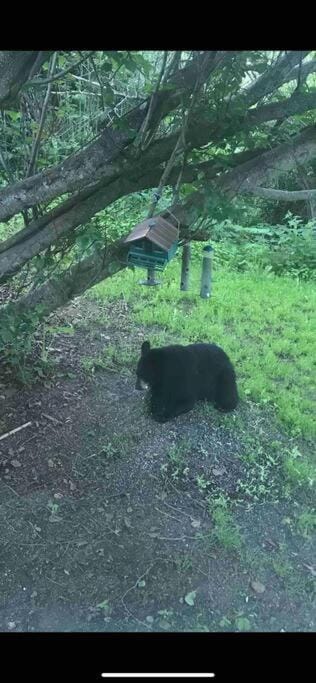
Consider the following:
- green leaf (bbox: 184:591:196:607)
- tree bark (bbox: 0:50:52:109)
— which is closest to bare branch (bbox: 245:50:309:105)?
tree bark (bbox: 0:50:52:109)

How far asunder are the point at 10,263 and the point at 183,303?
2708 millimetres

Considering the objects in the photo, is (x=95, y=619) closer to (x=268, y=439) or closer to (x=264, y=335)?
(x=268, y=439)

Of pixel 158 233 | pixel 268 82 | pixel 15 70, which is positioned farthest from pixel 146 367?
pixel 15 70

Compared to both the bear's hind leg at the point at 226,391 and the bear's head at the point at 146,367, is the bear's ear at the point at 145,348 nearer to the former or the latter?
the bear's head at the point at 146,367


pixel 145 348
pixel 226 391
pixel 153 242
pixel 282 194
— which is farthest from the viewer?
pixel 226 391

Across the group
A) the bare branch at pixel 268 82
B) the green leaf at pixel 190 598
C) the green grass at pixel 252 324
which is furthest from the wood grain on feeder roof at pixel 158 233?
the green grass at pixel 252 324

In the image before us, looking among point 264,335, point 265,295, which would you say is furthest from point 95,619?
point 265,295

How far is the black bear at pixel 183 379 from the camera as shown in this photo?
374 cm

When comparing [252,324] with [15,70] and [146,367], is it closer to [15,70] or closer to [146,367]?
[146,367]

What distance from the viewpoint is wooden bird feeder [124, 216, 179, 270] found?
105 inches

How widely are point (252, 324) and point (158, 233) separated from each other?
2.86m

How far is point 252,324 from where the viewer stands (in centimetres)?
538

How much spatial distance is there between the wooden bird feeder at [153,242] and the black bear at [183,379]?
3.10 feet

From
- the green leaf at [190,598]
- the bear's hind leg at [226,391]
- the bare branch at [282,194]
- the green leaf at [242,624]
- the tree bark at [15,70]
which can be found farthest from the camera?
the bear's hind leg at [226,391]
